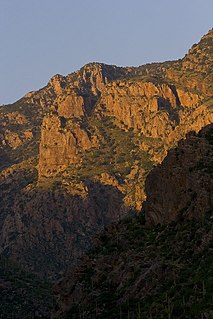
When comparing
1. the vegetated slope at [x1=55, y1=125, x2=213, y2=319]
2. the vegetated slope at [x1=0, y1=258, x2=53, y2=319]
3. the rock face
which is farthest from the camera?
the vegetated slope at [x1=0, y1=258, x2=53, y2=319]

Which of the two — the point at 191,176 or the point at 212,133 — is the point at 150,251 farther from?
the point at 212,133

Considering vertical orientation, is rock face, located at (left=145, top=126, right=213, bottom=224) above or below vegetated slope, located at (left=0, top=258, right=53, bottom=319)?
above

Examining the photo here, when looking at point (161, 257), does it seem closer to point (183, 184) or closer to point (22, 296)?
point (183, 184)

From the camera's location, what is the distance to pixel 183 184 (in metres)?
71.9

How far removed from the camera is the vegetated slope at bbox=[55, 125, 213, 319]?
57.6 m

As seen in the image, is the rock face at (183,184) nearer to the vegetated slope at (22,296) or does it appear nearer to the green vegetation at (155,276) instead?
the green vegetation at (155,276)

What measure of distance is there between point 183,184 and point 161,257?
9465 millimetres

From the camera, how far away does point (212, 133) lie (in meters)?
78.4

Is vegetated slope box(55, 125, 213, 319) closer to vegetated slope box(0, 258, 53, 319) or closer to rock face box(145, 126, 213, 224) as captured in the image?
rock face box(145, 126, 213, 224)

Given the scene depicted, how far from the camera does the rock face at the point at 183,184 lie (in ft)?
Answer: 226

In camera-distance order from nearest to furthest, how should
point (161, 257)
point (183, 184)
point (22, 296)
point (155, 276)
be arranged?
point (155, 276) → point (161, 257) → point (183, 184) → point (22, 296)

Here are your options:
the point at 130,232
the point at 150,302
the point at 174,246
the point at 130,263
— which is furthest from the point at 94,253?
the point at 150,302

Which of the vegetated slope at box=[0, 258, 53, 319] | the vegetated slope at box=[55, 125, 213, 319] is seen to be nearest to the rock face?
the vegetated slope at box=[55, 125, 213, 319]

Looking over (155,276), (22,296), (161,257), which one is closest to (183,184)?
(161,257)
